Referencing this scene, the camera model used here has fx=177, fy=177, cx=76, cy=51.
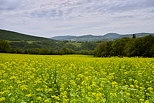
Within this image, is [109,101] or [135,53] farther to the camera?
[135,53]

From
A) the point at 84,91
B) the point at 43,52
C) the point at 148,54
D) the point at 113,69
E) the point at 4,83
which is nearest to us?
the point at 84,91

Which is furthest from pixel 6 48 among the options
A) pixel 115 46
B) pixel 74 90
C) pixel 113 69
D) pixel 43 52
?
pixel 74 90

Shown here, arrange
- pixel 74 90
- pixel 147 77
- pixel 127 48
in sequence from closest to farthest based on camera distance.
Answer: pixel 74 90, pixel 147 77, pixel 127 48

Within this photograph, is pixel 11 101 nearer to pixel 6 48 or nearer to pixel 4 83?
pixel 4 83

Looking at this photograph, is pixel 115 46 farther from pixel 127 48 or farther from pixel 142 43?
pixel 142 43

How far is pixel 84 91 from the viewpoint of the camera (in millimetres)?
5938

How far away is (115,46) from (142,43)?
11.5 metres

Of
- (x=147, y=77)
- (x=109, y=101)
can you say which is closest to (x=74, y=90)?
(x=109, y=101)

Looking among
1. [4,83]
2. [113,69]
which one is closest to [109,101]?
[4,83]

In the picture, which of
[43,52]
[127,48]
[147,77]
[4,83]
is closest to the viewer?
[4,83]

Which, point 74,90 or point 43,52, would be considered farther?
point 43,52

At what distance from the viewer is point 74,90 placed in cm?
634

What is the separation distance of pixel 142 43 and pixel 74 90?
45.5 m

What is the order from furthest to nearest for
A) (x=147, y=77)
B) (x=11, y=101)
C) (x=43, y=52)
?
(x=43, y=52), (x=147, y=77), (x=11, y=101)
